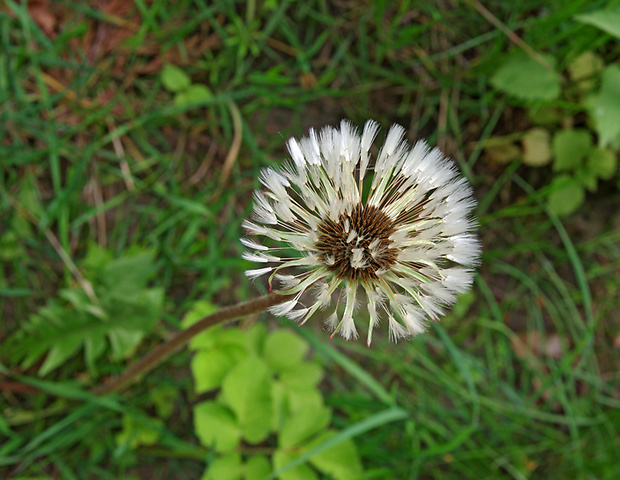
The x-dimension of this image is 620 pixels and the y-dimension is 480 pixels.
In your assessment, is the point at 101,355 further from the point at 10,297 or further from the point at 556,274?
the point at 556,274

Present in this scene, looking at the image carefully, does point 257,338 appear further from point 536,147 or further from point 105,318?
point 536,147

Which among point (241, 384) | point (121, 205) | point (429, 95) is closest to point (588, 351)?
point (429, 95)

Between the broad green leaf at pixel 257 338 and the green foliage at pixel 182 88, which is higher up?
the green foliage at pixel 182 88

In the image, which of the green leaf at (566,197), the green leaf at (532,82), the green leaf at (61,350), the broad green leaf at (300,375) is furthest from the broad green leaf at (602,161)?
the green leaf at (61,350)

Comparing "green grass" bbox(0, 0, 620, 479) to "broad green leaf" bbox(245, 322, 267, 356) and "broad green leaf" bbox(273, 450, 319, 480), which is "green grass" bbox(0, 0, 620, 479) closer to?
"broad green leaf" bbox(245, 322, 267, 356)

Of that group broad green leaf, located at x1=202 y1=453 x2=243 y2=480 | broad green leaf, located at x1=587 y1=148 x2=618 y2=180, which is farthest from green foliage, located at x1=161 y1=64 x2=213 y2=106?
broad green leaf, located at x1=587 y1=148 x2=618 y2=180

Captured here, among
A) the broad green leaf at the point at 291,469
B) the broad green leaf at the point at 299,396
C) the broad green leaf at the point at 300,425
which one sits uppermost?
the broad green leaf at the point at 299,396

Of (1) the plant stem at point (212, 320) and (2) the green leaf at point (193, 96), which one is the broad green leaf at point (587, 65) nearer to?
(2) the green leaf at point (193, 96)
